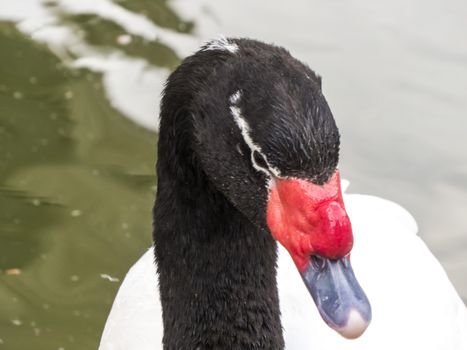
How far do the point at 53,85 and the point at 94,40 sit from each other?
54 centimetres

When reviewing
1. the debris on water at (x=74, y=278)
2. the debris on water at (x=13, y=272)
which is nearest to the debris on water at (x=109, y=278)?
the debris on water at (x=74, y=278)

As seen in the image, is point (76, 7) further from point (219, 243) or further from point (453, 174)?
point (219, 243)

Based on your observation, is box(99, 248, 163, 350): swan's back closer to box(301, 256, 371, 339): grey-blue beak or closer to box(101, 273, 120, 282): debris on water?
box(101, 273, 120, 282): debris on water

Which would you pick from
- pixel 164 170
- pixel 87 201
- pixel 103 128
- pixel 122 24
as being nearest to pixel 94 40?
pixel 122 24

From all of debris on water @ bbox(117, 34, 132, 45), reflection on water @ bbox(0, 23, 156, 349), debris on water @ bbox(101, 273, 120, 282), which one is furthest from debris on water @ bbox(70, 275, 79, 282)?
debris on water @ bbox(117, 34, 132, 45)

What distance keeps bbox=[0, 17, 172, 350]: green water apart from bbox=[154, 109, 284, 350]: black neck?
4.35 feet

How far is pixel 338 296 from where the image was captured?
3.40 meters

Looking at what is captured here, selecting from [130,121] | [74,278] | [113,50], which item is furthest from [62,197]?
[113,50]

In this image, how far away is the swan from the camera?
3.41 metres

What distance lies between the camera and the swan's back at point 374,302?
15.0 ft

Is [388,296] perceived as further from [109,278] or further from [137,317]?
[109,278]

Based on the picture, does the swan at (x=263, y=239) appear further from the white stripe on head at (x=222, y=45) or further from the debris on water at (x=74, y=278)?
the debris on water at (x=74, y=278)

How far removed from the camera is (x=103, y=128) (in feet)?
22.2

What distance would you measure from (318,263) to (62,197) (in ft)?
10.1
